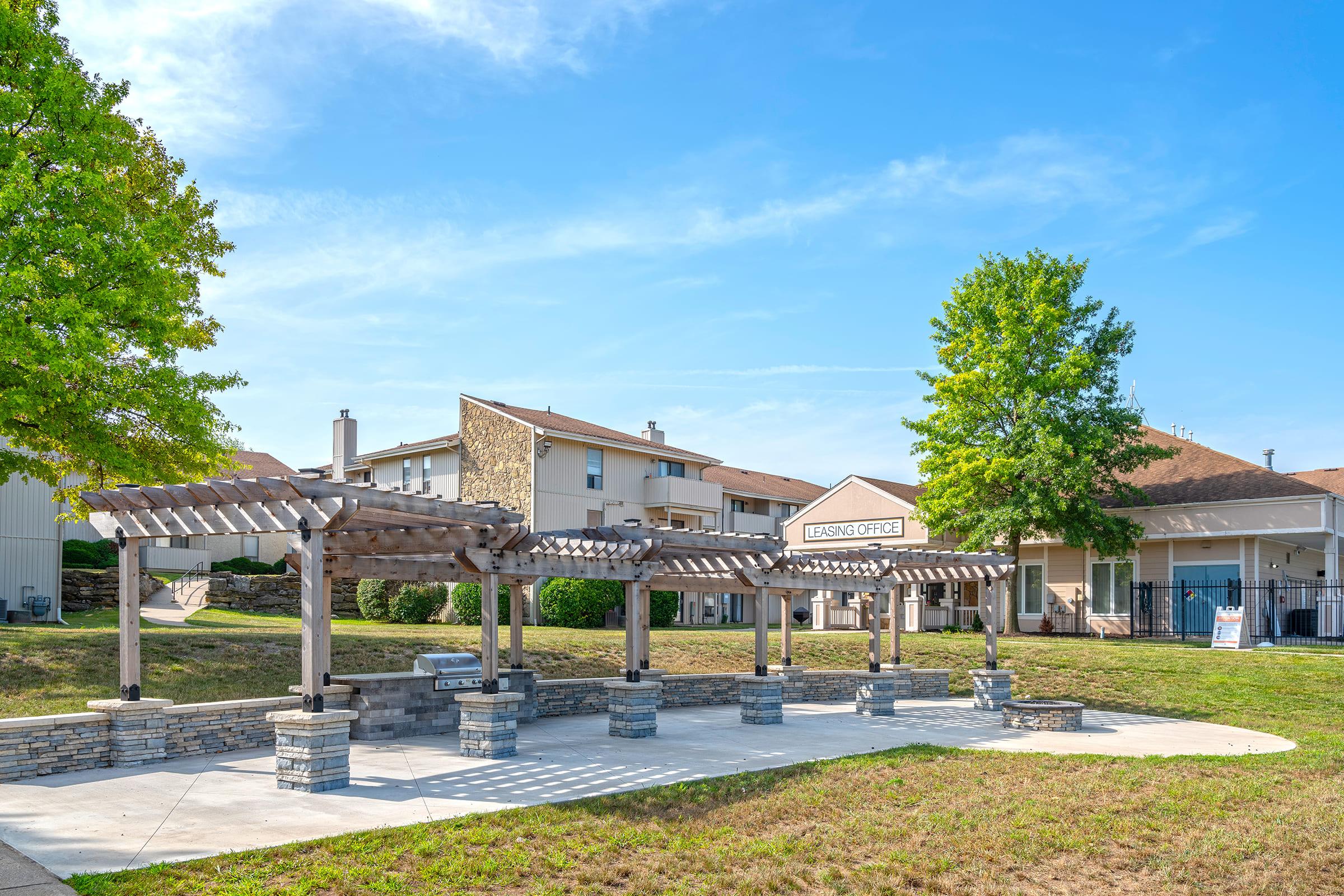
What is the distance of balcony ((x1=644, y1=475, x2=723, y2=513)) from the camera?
3934cm

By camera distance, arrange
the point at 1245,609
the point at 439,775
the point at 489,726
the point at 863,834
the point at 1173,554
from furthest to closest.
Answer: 1. the point at 1173,554
2. the point at 1245,609
3. the point at 489,726
4. the point at 439,775
5. the point at 863,834

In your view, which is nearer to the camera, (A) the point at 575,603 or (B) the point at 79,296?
(B) the point at 79,296

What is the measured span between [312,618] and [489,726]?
8.59ft

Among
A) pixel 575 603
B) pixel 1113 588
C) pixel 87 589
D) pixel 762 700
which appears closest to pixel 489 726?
pixel 762 700

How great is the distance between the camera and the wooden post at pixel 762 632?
1577 cm

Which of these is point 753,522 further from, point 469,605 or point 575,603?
point 469,605

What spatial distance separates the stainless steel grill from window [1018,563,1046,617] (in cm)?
2355

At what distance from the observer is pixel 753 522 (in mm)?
48281

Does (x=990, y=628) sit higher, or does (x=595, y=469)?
(x=595, y=469)

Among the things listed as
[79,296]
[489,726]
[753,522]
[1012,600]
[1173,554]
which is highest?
[79,296]

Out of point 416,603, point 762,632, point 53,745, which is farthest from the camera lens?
point 416,603

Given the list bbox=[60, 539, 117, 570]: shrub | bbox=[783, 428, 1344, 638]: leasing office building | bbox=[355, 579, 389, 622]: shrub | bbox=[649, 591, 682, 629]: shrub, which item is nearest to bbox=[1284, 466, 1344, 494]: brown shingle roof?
bbox=[783, 428, 1344, 638]: leasing office building

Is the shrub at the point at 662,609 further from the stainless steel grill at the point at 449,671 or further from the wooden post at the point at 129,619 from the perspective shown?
the wooden post at the point at 129,619

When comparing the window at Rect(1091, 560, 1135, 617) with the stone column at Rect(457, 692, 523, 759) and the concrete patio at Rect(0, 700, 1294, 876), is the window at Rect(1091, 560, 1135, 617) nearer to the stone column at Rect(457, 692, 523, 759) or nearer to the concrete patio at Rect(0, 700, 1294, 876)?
the concrete patio at Rect(0, 700, 1294, 876)
